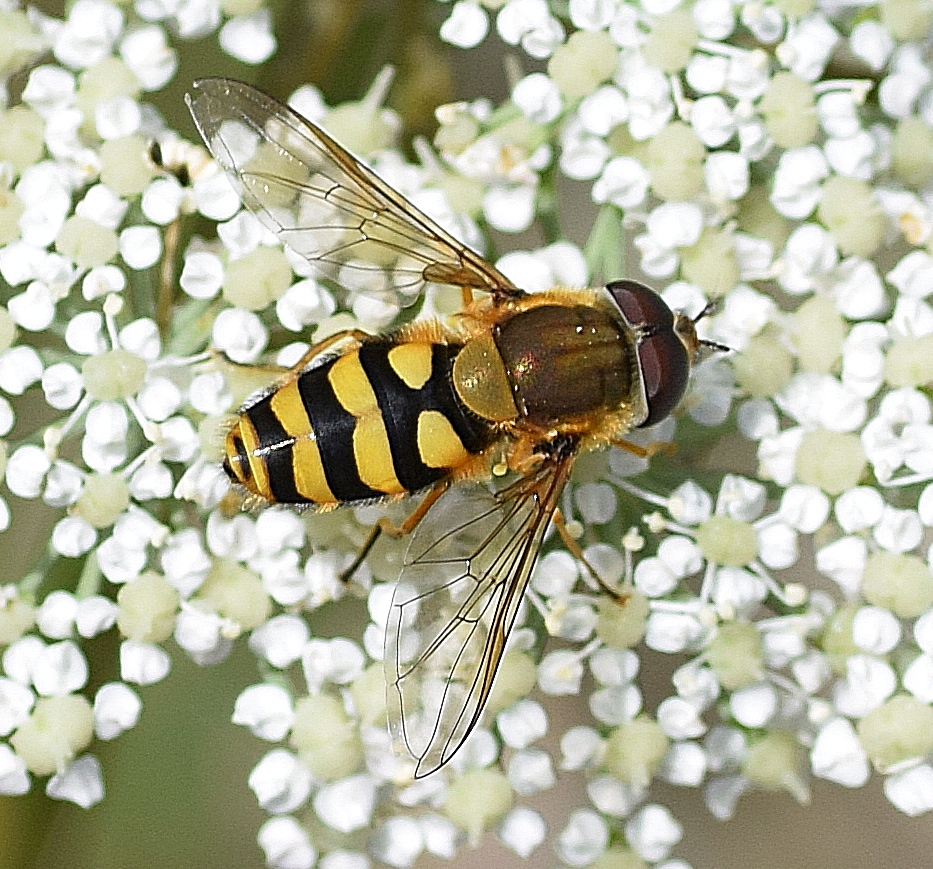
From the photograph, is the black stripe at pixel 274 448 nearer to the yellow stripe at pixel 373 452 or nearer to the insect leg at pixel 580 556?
the yellow stripe at pixel 373 452

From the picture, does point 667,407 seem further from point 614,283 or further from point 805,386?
point 805,386

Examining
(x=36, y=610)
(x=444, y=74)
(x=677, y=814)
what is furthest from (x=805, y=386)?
(x=677, y=814)

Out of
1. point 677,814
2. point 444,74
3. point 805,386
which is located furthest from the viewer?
point 677,814

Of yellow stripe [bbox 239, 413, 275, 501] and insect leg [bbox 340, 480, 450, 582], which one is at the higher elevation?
yellow stripe [bbox 239, 413, 275, 501]

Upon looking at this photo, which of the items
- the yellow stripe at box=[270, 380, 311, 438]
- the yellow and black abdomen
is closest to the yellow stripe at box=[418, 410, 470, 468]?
the yellow and black abdomen

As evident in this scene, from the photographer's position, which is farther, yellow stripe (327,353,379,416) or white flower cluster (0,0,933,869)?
white flower cluster (0,0,933,869)

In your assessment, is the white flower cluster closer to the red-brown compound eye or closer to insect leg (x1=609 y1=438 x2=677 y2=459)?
insect leg (x1=609 y1=438 x2=677 y2=459)
